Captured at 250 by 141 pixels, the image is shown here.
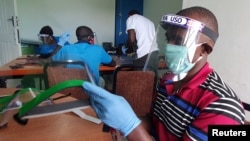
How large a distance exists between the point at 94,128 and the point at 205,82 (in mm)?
538

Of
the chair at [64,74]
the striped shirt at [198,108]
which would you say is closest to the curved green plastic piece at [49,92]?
the striped shirt at [198,108]

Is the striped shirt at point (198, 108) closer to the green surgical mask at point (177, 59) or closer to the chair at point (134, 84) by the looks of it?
the green surgical mask at point (177, 59)

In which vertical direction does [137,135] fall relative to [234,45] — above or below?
below

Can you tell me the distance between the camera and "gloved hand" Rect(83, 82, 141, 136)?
2.41 ft

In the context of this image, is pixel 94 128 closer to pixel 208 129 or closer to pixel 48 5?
pixel 208 129

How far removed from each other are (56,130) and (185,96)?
59 centimetres

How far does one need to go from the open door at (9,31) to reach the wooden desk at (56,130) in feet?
10.4

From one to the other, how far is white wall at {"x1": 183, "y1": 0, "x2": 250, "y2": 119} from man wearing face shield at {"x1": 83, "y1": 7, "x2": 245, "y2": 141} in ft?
3.82

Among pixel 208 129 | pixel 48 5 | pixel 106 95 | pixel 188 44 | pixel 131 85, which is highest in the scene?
pixel 48 5

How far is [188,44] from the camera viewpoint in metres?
0.89

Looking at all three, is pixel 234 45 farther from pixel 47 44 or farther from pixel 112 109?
pixel 47 44

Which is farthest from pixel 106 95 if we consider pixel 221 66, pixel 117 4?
pixel 117 4

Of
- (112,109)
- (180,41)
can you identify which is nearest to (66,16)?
(180,41)

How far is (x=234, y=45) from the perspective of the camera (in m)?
1.96
